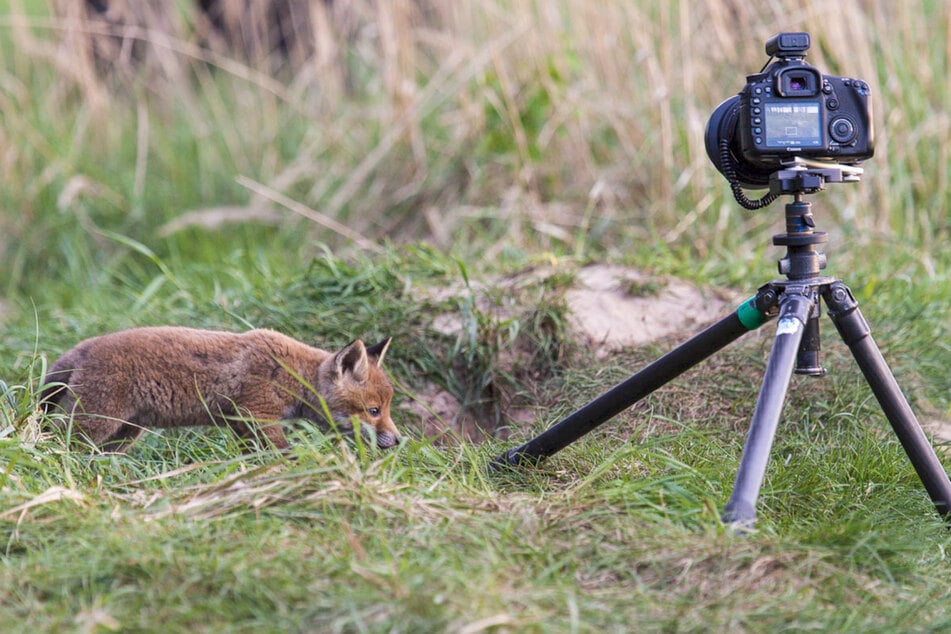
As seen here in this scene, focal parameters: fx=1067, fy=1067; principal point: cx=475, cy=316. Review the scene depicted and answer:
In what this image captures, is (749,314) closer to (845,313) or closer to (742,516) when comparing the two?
(845,313)

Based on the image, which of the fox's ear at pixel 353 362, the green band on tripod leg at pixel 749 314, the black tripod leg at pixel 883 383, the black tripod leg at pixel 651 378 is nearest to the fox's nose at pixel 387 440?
the fox's ear at pixel 353 362

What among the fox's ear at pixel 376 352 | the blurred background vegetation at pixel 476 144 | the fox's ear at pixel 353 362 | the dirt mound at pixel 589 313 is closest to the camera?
the fox's ear at pixel 353 362

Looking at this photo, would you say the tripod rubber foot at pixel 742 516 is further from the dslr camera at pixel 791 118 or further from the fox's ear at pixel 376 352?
the fox's ear at pixel 376 352

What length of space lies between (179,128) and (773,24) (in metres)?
4.37

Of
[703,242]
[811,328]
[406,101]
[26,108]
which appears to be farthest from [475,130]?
[811,328]

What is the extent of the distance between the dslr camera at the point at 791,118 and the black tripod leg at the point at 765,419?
45cm

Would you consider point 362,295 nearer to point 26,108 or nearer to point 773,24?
point 773,24

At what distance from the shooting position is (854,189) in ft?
20.5

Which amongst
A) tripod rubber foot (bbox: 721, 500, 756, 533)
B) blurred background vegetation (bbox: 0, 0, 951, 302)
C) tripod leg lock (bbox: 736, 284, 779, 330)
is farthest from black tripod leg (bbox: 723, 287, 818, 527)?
blurred background vegetation (bbox: 0, 0, 951, 302)

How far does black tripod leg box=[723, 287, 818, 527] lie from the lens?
2725 mm

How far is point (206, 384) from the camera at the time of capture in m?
3.89

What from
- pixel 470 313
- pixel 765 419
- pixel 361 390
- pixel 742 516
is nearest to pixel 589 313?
pixel 470 313

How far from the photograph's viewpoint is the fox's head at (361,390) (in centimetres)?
402

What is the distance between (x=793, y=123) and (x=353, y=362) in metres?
1.82
